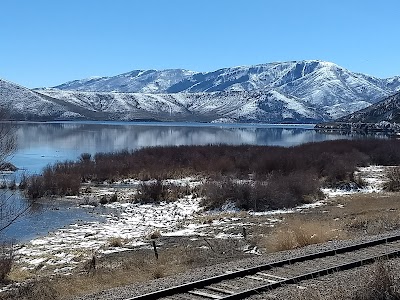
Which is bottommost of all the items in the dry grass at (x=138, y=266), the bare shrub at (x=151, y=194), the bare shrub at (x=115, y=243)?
the bare shrub at (x=151, y=194)

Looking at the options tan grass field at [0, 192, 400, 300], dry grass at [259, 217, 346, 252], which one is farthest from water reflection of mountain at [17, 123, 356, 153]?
dry grass at [259, 217, 346, 252]

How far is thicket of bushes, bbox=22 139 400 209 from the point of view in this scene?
34.5m

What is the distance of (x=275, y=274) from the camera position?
13.2 m

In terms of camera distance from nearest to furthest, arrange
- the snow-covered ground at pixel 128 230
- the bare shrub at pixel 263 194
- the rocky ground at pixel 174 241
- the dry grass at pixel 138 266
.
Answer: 1. the dry grass at pixel 138 266
2. the rocky ground at pixel 174 241
3. the snow-covered ground at pixel 128 230
4. the bare shrub at pixel 263 194

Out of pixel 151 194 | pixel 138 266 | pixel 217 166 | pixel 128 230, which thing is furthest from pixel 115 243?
pixel 217 166

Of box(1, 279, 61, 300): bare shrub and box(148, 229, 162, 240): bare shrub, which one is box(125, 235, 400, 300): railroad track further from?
box(148, 229, 162, 240): bare shrub

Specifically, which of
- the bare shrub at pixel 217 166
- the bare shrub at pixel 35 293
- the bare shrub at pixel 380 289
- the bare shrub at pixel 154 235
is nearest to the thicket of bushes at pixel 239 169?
the bare shrub at pixel 217 166

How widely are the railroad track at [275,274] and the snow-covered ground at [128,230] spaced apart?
7.23 metres

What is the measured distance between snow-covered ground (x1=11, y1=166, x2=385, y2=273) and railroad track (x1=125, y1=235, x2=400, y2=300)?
7225 millimetres

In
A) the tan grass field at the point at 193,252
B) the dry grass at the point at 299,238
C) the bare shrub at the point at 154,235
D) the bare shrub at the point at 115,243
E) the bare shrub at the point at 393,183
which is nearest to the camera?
the tan grass field at the point at 193,252

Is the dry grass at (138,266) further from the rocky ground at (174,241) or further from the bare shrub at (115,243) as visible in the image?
the bare shrub at (115,243)

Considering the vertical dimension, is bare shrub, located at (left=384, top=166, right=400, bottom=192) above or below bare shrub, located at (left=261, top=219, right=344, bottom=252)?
below

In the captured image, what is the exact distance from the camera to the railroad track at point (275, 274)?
451 inches

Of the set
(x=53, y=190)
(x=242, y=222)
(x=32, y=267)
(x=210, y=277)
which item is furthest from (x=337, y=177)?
(x=210, y=277)
